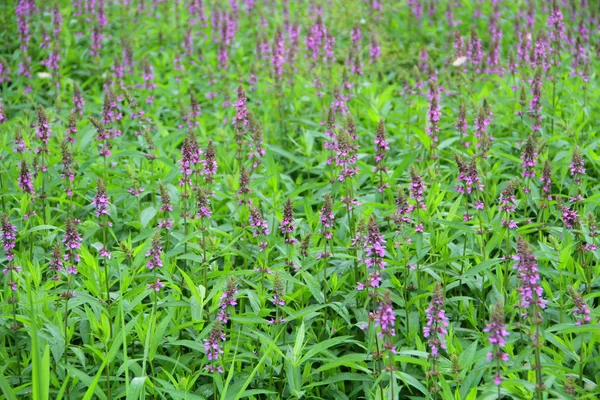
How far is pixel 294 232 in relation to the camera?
18.0 ft

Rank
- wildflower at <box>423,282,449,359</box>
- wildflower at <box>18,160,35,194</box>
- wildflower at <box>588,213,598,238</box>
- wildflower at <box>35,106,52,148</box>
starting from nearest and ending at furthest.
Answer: wildflower at <box>423,282,449,359</box> → wildflower at <box>588,213,598,238</box> → wildflower at <box>18,160,35,194</box> → wildflower at <box>35,106,52,148</box>

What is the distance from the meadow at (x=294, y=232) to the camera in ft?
12.7

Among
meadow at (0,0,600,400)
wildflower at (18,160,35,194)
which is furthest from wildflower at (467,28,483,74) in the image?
wildflower at (18,160,35,194)

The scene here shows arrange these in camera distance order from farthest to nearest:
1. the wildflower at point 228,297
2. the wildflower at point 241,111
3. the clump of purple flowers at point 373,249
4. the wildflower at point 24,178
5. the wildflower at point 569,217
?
the wildflower at point 241,111 → the wildflower at point 24,178 → the wildflower at point 569,217 → the wildflower at point 228,297 → the clump of purple flowers at point 373,249

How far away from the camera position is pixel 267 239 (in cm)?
511

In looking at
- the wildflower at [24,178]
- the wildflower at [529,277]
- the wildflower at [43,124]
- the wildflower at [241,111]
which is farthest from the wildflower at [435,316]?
the wildflower at [43,124]

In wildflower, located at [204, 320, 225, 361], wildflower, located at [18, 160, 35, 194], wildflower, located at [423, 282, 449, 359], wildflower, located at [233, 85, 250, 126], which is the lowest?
wildflower, located at [204, 320, 225, 361]

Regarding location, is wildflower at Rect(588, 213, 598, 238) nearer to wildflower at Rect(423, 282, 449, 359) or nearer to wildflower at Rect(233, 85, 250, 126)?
wildflower at Rect(423, 282, 449, 359)

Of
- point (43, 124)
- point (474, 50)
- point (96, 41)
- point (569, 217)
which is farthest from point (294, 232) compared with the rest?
point (96, 41)

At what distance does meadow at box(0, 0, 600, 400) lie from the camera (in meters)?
3.87

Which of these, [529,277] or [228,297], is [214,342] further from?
[529,277]

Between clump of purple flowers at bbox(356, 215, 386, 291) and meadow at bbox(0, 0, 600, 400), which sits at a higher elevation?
clump of purple flowers at bbox(356, 215, 386, 291)

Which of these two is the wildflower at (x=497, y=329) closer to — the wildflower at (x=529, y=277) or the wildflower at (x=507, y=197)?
the wildflower at (x=529, y=277)

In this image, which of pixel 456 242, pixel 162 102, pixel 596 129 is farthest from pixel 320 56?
pixel 456 242
